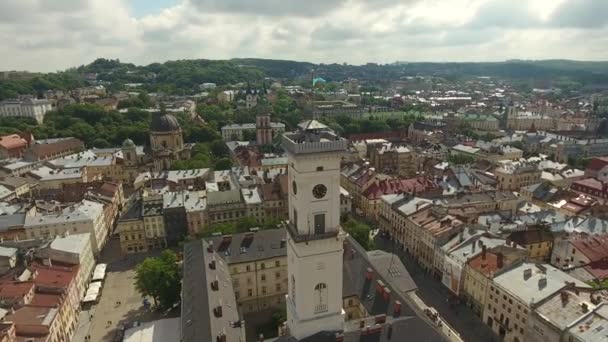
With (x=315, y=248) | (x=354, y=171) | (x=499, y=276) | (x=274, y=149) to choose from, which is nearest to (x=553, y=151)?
(x=354, y=171)

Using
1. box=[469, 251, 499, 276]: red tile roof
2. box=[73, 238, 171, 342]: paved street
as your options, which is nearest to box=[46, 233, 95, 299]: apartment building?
box=[73, 238, 171, 342]: paved street

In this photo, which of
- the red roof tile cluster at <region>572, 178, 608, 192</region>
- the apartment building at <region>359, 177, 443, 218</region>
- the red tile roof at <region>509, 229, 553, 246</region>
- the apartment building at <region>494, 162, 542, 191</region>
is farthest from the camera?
the apartment building at <region>494, 162, 542, 191</region>

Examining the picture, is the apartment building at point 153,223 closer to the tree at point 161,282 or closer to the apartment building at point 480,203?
the tree at point 161,282

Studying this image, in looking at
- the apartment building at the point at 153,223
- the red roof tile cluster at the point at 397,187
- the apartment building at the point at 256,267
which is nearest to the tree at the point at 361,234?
the apartment building at the point at 256,267

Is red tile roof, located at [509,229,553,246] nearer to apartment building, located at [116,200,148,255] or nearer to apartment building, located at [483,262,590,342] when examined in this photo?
apartment building, located at [483,262,590,342]

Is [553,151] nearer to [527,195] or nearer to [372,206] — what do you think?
[527,195]

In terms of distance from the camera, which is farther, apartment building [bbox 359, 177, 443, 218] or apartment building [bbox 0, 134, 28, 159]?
apartment building [bbox 0, 134, 28, 159]

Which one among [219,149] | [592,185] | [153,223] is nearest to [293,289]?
[153,223]

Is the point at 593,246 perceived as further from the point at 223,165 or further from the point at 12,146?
the point at 12,146
